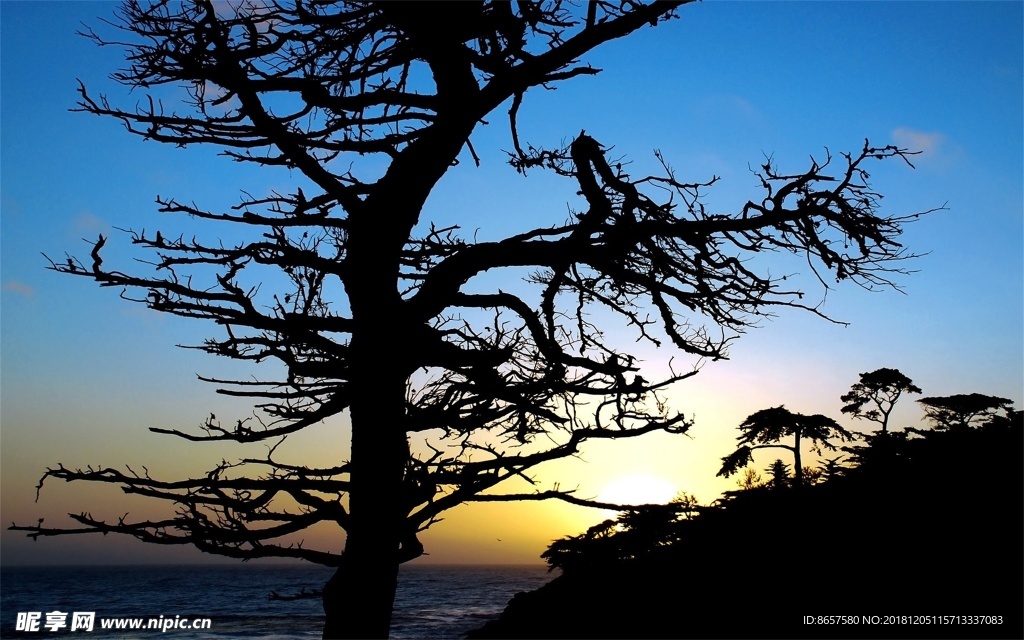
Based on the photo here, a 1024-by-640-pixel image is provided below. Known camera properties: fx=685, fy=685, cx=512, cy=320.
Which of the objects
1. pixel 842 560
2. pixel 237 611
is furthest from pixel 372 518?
pixel 237 611

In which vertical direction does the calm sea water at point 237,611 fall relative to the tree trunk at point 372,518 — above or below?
below

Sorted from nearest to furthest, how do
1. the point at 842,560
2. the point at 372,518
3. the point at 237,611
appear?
the point at 372,518
the point at 842,560
the point at 237,611

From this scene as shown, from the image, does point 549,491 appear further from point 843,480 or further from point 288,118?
point 843,480

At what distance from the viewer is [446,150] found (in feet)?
11.8

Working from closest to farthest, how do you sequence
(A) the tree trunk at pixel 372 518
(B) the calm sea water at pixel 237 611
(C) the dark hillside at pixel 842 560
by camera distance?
(A) the tree trunk at pixel 372 518, (C) the dark hillside at pixel 842 560, (B) the calm sea water at pixel 237 611

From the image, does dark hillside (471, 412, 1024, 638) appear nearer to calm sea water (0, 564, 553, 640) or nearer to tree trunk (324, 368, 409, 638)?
tree trunk (324, 368, 409, 638)

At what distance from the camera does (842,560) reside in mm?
5398

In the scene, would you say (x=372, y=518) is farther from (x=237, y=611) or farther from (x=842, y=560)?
(x=237, y=611)

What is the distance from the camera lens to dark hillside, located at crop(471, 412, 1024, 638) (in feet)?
15.8

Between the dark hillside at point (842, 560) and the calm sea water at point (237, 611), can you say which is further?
the calm sea water at point (237, 611)

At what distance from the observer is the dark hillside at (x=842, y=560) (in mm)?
4816

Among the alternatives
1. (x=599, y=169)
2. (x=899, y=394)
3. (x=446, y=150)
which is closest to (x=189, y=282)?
(x=446, y=150)

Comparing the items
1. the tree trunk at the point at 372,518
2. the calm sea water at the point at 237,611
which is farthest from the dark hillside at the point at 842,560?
the calm sea water at the point at 237,611

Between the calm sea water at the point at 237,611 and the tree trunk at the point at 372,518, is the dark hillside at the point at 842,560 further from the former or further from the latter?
the calm sea water at the point at 237,611
